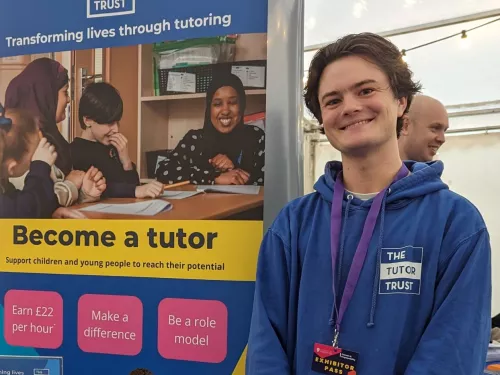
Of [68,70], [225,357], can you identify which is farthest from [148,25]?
[225,357]

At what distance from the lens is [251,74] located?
1.07m

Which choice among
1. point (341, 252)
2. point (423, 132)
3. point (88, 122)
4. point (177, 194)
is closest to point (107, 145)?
point (88, 122)

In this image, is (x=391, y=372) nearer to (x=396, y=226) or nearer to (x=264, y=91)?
(x=396, y=226)

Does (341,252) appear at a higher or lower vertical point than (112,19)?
lower

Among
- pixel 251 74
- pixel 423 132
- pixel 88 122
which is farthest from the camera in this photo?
pixel 423 132

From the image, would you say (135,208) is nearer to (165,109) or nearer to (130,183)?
(130,183)

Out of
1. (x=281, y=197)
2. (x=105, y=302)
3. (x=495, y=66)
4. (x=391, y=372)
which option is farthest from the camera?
(x=495, y=66)

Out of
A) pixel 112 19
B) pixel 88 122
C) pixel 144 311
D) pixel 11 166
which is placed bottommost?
pixel 144 311

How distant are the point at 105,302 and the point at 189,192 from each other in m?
0.35

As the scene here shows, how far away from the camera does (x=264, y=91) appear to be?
1.06m

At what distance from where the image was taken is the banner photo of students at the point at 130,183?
1.08 meters

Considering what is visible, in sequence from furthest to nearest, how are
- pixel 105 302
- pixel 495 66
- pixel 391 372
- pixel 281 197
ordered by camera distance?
pixel 495 66 < pixel 105 302 < pixel 281 197 < pixel 391 372

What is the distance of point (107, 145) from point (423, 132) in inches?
49.0

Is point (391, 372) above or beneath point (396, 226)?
beneath
